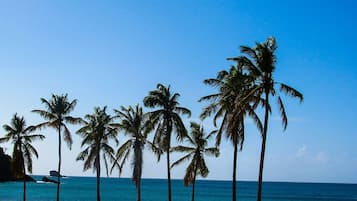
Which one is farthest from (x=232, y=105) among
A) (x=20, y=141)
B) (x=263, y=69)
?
(x=20, y=141)

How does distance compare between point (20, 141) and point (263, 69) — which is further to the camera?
point (20, 141)

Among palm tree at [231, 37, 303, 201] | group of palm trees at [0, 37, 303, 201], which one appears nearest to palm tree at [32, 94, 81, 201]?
group of palm trees at [0, 37, 303, 201]

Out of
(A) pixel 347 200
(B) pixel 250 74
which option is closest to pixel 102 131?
(B) pixel 250 74

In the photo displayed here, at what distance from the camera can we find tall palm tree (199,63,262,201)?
1147 inches

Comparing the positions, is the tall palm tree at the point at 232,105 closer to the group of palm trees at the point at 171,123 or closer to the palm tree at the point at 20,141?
the group of palm trees at the point at 171,123

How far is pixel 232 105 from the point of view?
31.4m

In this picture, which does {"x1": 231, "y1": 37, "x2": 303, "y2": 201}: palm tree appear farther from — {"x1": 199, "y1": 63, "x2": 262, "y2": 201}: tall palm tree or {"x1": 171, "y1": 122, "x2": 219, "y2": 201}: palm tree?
{"x1": 171, "y1": 122, "x2": 219, "y2": 201}: palm tree

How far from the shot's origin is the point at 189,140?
42.8 metres

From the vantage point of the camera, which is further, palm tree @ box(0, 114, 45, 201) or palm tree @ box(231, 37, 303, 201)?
palm tree @ box(0, 114, 45, 201)

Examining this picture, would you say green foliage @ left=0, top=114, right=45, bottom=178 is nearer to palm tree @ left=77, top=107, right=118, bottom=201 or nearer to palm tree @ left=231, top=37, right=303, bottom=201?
palm tree @ left=77, top=107, right=118, bottom=201

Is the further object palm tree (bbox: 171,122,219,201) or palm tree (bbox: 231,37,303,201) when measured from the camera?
palm tree (bbox: 171,122,219,201)

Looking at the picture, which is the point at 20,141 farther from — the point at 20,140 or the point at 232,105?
the point at 232,105

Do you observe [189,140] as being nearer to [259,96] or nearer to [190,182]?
[190,182]

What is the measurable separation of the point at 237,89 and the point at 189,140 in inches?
481
